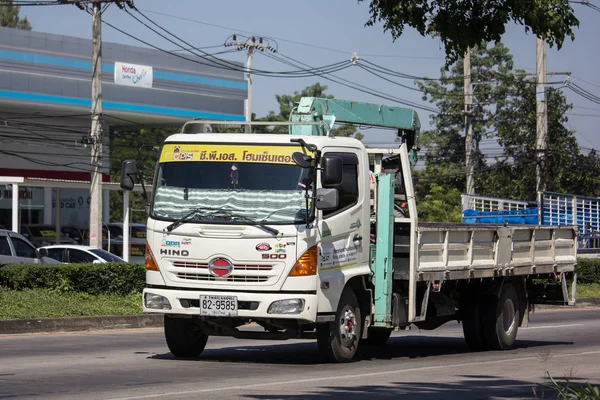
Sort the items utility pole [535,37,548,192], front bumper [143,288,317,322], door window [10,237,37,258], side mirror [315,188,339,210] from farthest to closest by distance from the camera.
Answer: utility pole [535,37,548,192] → door window [10,237,37,258] → side mirror [315,188,339,210] → front bumper [143,288,317,322]

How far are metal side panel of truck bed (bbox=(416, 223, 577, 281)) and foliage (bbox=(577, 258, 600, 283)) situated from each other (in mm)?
16153

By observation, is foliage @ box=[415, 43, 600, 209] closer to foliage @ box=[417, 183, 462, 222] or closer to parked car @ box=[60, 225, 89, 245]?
foliage @ box=[417, 183, 462, 222]

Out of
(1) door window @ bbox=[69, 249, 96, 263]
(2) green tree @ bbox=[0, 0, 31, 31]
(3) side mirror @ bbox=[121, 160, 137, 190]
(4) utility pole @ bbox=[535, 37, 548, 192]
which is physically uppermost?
(2) green tree @ bbox=[0, 0, 31, 31]

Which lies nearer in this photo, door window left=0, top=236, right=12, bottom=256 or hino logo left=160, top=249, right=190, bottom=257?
hino logo left=160, top=249, right=190, bottom=257

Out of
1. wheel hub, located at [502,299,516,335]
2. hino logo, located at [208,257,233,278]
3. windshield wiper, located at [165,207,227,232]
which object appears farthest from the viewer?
→ wheel hub, located at [502,299,516,335]

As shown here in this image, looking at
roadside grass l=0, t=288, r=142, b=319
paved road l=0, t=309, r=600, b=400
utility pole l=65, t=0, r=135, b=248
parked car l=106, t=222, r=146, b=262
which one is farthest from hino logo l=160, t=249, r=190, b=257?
parked car l=106, t=222, r=146, b=262

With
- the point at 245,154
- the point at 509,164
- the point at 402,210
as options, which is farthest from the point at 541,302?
the point at 509,164

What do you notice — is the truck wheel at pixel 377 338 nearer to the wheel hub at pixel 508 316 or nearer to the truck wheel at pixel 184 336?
the wheel hub at pixel 508 316

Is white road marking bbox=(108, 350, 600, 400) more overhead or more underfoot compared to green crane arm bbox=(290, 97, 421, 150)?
more underfoot

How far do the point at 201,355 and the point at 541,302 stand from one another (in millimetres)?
6093

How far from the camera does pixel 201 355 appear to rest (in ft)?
45.4

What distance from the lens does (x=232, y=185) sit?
12289 mm

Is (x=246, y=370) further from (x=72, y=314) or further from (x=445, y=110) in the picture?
(x=445, y=110)

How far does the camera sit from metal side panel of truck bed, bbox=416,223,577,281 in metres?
13.8
